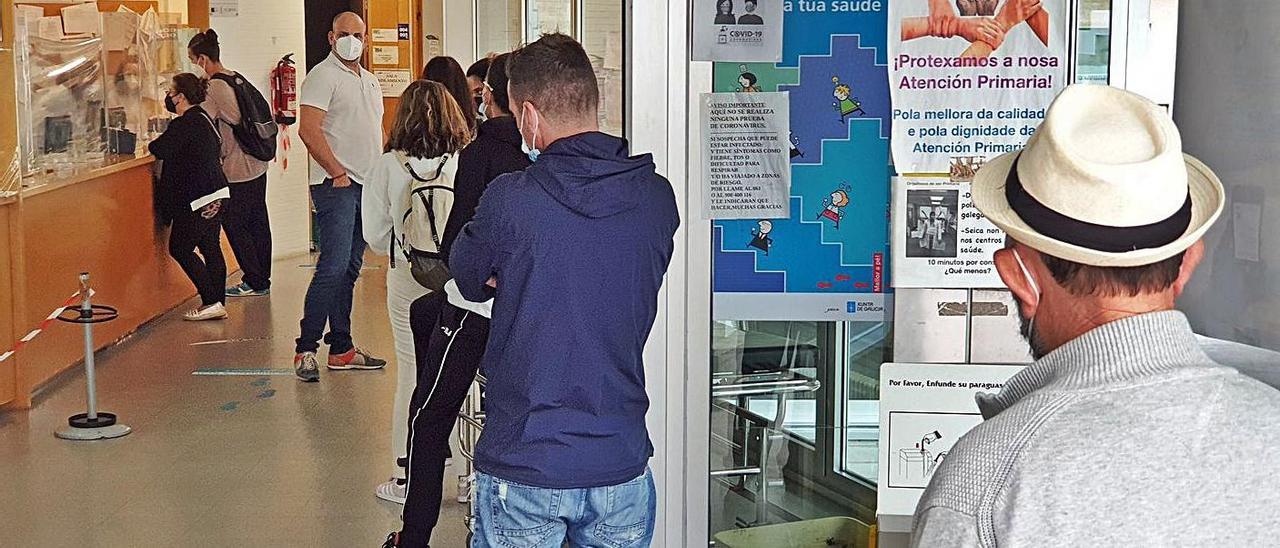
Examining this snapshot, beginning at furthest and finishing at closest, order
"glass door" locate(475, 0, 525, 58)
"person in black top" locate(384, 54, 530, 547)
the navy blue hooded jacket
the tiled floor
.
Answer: "glass door" locate(475, 0, 525, 58) → the tiled floor → "person in black top" locate(384, 54, 530, 547) → the navy blue hooded jacket

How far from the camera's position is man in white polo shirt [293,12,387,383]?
727 centimetres

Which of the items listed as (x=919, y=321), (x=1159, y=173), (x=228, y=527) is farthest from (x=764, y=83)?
(x=228, y=527)

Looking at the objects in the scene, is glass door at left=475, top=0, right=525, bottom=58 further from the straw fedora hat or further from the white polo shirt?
the straw fedora hat

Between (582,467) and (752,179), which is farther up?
(752,179)

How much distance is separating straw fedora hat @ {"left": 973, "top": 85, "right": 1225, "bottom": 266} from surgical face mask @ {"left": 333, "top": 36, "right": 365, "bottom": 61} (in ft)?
20.1

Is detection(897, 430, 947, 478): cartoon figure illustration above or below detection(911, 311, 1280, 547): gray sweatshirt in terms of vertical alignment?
below

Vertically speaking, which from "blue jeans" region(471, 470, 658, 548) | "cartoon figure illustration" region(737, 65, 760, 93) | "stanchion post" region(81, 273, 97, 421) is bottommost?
"stanchion post" region(81, 273, 97, 421)

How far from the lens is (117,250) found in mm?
8391

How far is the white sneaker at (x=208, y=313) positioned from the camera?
9.10 meters

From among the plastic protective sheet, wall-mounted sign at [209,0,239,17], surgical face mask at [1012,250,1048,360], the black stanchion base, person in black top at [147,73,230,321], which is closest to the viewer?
surgical face mask at [1012,250,1048,360]

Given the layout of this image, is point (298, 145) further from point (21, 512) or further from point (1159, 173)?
point (1159, 173)

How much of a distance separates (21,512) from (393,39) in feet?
31.2

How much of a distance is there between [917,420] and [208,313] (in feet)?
23.0

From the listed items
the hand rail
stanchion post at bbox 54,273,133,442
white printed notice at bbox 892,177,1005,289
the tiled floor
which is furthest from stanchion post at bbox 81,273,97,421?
white printed notice at bbox 892,177,1005,289
